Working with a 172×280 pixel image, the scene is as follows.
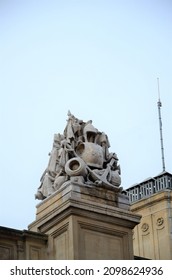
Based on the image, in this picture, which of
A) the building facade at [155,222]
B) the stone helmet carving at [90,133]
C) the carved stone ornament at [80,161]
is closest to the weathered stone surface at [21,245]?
the carved stone ornament at [80,161]

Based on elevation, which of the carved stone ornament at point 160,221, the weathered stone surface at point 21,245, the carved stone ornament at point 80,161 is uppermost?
the carved stone ornament at point 160,221

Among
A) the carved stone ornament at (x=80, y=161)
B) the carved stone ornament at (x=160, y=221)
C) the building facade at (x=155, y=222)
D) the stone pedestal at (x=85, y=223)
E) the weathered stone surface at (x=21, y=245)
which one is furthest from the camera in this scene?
the carved stone ornament at (x=160, y=221)

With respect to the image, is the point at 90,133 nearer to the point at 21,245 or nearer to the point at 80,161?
the point at 80,161

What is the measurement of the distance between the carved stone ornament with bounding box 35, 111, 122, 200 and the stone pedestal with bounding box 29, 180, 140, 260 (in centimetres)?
31

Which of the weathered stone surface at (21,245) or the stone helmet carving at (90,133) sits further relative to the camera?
the stone helmet carving at (90,133)

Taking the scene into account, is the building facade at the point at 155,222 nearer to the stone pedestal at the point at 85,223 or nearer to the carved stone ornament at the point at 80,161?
the carved stone ornament at the point at 80,161

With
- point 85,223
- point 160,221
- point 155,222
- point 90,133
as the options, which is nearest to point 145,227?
point 155,222

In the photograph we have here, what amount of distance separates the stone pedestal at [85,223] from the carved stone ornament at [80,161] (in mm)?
313

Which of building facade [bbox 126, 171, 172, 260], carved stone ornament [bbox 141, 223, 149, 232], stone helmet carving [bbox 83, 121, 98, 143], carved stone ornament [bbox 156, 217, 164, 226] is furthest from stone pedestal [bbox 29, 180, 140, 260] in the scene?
carved stone ornament [bbox 141, 223, 149, 232]

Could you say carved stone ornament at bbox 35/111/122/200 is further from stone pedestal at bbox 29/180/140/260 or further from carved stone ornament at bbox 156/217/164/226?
carved stone ornament at bbox 156/217/164/226

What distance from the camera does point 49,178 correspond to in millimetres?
35906

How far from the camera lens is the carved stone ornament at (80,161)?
3538 cm

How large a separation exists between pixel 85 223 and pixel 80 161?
1764 millimetres
